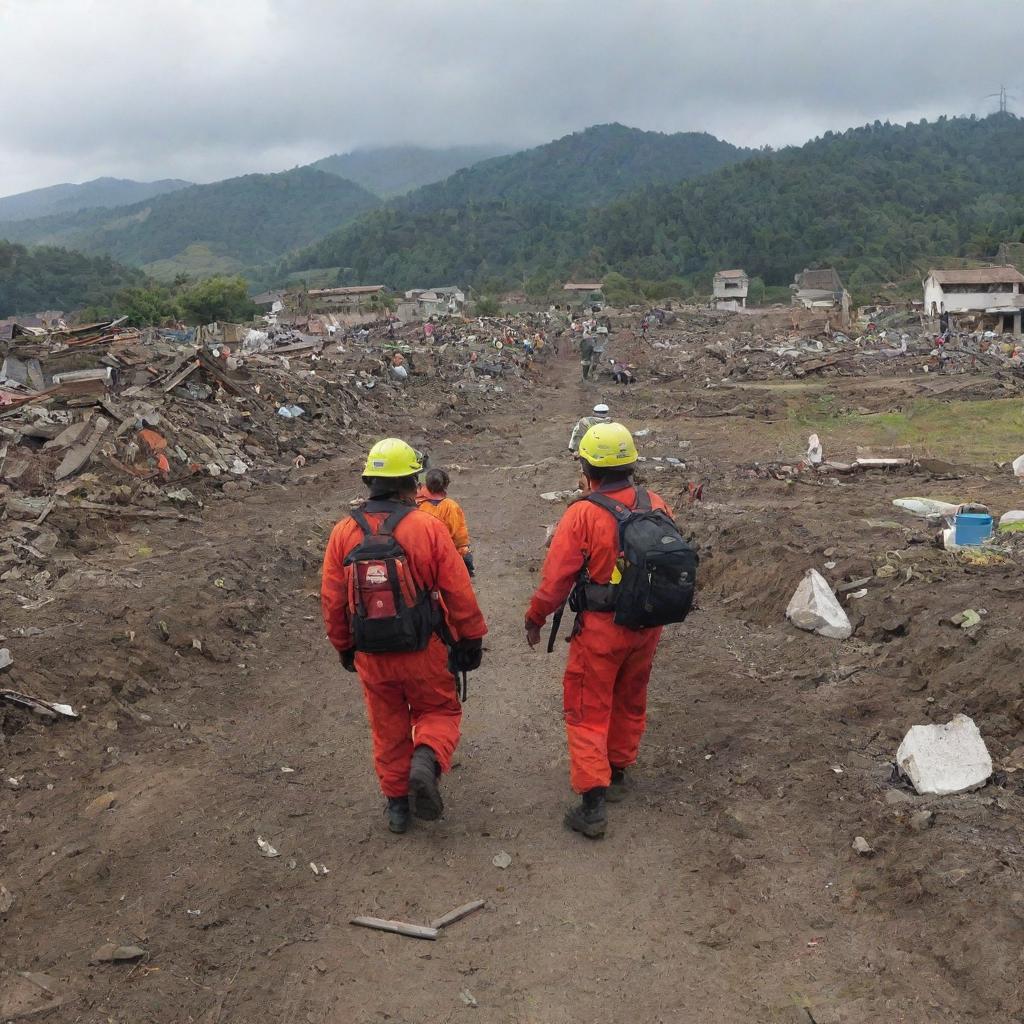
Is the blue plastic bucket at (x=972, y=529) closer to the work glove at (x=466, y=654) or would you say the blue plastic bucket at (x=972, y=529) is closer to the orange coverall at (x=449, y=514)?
the orange coverall at (x=449, y=514)

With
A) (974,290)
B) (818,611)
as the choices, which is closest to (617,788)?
(818,611)

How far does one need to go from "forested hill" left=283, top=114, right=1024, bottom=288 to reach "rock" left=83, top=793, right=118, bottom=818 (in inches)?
3392

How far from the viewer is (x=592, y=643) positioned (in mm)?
3678

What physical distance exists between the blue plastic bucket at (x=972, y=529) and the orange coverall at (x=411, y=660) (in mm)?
4549

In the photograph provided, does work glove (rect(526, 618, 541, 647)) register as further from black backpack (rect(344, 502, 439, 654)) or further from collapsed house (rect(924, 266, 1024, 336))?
collapsed house (rect(924, 266, 1024, 336))

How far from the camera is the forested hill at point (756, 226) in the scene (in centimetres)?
9219

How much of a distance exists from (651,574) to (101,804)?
278cm

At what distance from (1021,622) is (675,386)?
2022 centimetres

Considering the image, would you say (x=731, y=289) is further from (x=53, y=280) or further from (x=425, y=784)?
Answer: (x=425, y=784)

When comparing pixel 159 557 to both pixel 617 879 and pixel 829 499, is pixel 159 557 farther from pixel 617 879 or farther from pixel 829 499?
pixel 829 499

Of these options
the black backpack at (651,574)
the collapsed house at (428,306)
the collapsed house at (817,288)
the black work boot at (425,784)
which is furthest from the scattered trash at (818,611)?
the collapsed house at (817,288)

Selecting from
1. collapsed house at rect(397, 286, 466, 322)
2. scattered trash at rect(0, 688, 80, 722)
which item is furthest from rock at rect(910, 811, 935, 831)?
collapsed house at rect(397, 286, 466, 322)

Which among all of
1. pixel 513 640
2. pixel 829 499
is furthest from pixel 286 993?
pixel 829 499

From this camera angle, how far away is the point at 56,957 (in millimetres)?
2980
